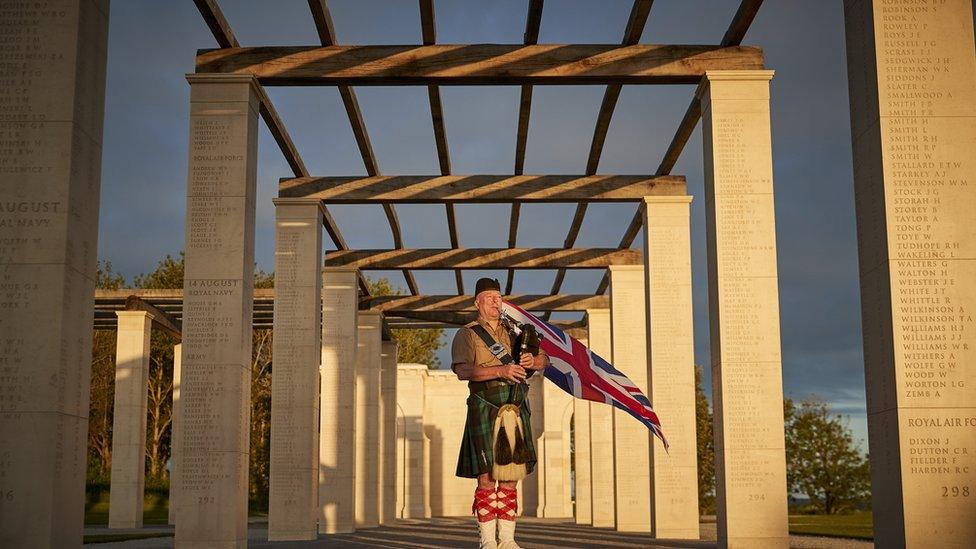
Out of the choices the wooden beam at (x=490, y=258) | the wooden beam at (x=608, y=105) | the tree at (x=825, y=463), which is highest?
the wooden beam at (x=608, y=105)

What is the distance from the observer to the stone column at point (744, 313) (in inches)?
626

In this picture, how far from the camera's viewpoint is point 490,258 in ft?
104

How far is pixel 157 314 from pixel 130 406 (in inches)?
131

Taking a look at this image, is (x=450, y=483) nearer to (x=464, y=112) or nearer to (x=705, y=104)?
(x=464, y=112)

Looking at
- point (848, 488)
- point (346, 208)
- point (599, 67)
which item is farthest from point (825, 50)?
point (848, 488)

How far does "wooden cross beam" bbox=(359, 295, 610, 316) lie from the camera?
36.6 meters

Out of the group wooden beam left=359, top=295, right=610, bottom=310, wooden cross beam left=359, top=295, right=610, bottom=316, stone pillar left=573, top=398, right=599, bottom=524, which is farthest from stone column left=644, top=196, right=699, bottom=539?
stone pillar left=573, top=398, right=599, bottom=524

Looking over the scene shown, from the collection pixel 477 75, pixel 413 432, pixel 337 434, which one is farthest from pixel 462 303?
pixel 477 75

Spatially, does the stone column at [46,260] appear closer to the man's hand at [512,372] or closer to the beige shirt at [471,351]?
the beige shirt at [471,351]

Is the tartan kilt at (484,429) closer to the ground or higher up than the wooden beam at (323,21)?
closer to the ground

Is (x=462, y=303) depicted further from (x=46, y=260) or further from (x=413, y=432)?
(x=46, y=260)

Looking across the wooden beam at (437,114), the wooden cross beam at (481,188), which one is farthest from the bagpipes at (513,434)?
the wooden cross beam at (481,188)

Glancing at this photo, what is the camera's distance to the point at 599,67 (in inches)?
697

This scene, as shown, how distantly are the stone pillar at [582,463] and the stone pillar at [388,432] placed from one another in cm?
661
